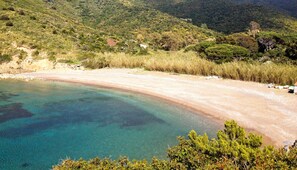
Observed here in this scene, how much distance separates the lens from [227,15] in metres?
88.3

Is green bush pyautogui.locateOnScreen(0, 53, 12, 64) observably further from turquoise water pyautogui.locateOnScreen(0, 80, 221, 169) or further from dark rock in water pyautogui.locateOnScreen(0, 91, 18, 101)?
turquoise water pyautogui.locateOnScreen(0, 80, 221, 169)

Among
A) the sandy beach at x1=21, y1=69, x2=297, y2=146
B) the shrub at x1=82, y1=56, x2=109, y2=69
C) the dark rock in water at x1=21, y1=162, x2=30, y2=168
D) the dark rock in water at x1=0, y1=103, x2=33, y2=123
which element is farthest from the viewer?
the shrub at x1=82, y1=56, x2=109, y2=69

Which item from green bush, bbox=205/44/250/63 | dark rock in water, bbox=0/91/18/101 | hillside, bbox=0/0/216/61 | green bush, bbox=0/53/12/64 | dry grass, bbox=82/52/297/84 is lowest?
dark rock in water, bbox=0/91/18/101

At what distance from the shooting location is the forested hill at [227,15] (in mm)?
81119

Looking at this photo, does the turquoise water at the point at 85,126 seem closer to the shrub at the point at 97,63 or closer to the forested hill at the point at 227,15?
the shrub at the point at 97,63

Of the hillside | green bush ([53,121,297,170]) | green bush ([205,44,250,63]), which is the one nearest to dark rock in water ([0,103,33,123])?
green bush ([53,121,297,170])

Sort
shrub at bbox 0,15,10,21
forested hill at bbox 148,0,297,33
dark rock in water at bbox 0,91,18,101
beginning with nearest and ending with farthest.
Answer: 1. dark rock in water at bbox 0,91,18,101
2. shrub at bbox 0,15,10,21
3. forested hill at bbox 148,0,297,33

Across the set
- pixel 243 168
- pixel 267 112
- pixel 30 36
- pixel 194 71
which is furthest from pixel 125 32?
pixel 243 168

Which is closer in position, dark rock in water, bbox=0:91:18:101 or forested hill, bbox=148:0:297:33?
dark rock in water, bbox=0:91:18:101

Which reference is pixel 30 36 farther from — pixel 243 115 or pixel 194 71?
pixel 243 115

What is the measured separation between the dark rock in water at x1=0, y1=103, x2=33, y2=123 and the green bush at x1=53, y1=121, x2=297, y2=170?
932 cm

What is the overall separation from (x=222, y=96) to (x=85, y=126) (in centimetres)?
728

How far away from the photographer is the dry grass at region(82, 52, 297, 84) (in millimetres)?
18859

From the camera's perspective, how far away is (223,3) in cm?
9756
